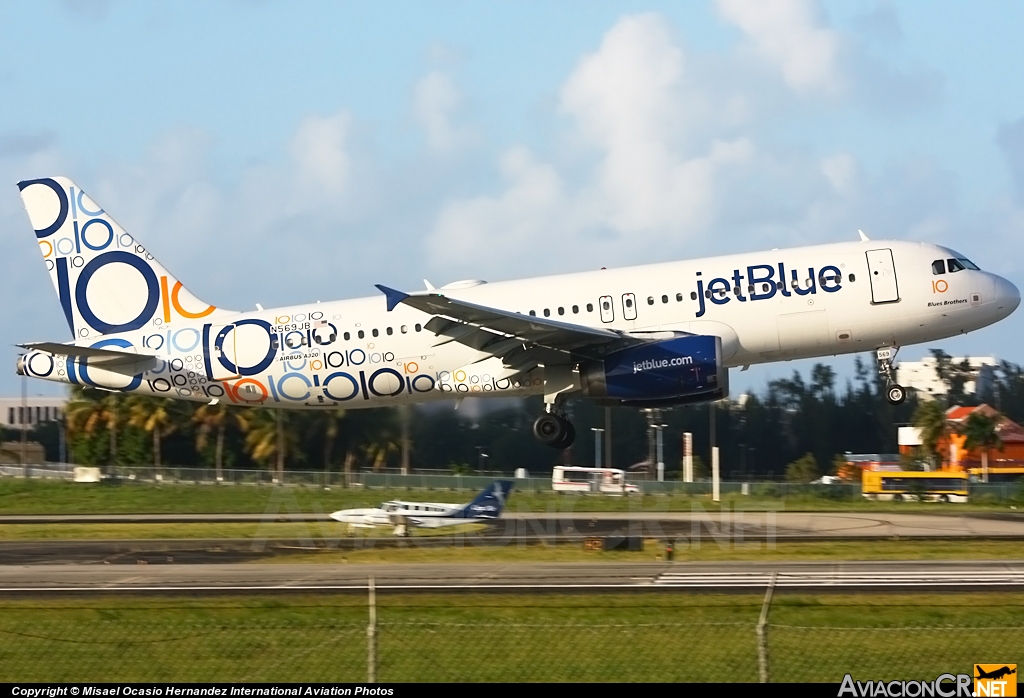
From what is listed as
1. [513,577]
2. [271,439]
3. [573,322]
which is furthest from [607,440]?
[513,577]

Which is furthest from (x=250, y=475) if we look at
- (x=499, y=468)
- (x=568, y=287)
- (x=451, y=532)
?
(x=568, y=287)

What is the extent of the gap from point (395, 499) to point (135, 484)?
46.4 feet

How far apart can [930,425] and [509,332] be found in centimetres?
4672

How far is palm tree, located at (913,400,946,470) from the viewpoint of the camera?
233 feet

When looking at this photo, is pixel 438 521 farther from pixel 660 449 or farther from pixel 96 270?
pixel 660 449

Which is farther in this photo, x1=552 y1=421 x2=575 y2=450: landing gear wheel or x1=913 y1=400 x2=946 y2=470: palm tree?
x1=913 y1=400 x2=946 y2=470: palm tree

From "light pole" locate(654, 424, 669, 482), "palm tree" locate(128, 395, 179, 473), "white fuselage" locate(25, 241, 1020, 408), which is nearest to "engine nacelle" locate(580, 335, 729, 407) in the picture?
"white fuselage" locate(25, 241, 1020, 408)

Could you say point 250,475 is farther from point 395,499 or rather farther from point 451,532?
point 451,532

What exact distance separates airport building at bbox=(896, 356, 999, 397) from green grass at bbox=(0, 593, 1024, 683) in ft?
251

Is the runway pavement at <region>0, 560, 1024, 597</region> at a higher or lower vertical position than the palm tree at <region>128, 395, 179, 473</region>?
lower

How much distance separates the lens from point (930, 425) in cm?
7156

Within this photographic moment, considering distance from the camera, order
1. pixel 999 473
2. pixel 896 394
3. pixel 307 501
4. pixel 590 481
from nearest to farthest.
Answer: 1. pixel 896 394
2. pixel 307 501
3. pixel 590 481
4. pixel 999 473

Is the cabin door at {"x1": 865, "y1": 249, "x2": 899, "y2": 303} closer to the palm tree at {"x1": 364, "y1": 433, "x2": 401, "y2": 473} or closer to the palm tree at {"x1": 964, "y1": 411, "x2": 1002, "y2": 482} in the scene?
the palm tree at {"x1": 364, "y1": 433, "x2": 401, "y2": 473}

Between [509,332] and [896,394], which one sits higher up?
[509,332]
